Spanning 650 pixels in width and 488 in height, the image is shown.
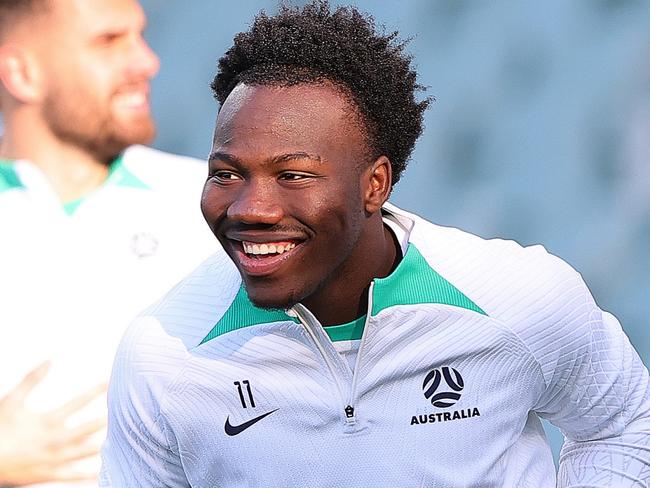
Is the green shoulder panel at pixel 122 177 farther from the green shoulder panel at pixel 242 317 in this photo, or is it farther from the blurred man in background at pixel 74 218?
the green shoulder panel at pixel 242 317

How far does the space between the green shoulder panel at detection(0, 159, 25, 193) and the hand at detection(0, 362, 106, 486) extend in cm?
49

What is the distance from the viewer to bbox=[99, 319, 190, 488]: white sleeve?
2109 millimetres

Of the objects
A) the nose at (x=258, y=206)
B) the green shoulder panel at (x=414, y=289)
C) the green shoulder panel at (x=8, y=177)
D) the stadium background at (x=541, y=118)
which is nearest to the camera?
the nose at (x=258, y=206)

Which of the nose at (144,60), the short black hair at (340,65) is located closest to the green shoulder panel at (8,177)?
the nose at (144,60)

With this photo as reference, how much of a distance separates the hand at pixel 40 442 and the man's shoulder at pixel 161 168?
538mm

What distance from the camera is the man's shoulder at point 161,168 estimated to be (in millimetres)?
3383

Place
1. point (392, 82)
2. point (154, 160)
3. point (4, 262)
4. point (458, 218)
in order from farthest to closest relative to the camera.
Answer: point (458, 218) → point (154, 160) → point (4, 262) → point (392, 82)

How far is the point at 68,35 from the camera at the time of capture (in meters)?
3.34

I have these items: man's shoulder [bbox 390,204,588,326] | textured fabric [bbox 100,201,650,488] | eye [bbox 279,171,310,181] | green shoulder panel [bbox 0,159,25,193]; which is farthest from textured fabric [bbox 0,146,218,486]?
eye [bbox 279,171,310,181]

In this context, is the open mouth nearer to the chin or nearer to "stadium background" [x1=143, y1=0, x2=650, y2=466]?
the chin

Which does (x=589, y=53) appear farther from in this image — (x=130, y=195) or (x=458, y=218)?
(x=130, y=195)

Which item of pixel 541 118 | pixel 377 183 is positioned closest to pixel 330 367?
pixel 377 183

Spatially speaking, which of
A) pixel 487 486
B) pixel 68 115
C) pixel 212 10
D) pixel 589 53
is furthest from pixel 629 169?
pixel 487 486

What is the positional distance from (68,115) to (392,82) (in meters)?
1.48
